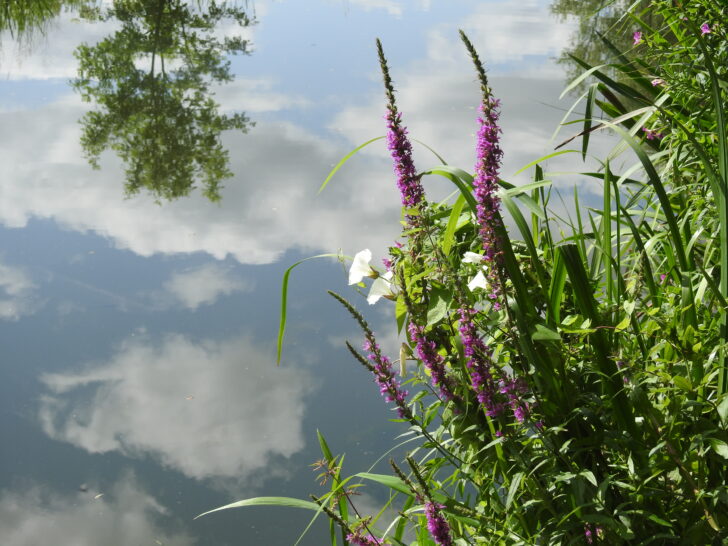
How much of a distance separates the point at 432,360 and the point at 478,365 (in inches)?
2.9

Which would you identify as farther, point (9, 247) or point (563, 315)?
point (9, 247)

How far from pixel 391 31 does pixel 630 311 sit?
6932 mm

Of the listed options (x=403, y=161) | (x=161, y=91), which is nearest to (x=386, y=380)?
(x=403, y=161)

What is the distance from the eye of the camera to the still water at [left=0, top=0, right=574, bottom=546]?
7.98 ft

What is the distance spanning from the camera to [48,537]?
2254 mm

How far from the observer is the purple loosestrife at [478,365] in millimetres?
1194

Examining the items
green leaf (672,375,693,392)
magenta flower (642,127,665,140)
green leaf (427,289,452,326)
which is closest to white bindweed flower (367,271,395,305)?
green leaf (427,289,452,326)

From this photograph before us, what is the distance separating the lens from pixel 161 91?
20.3ft

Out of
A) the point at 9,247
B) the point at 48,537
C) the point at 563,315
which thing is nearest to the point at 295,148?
the point at 9,247

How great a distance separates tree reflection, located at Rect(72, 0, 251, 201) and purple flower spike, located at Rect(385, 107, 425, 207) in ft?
10.8

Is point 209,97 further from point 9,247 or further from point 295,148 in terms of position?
point 9,247

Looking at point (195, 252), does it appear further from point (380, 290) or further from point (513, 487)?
point (513, 487)

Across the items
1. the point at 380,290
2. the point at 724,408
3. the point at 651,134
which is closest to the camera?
the point at 724,408

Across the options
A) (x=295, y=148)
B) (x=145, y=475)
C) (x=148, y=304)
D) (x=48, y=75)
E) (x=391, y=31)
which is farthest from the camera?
(x=391, y=31)
